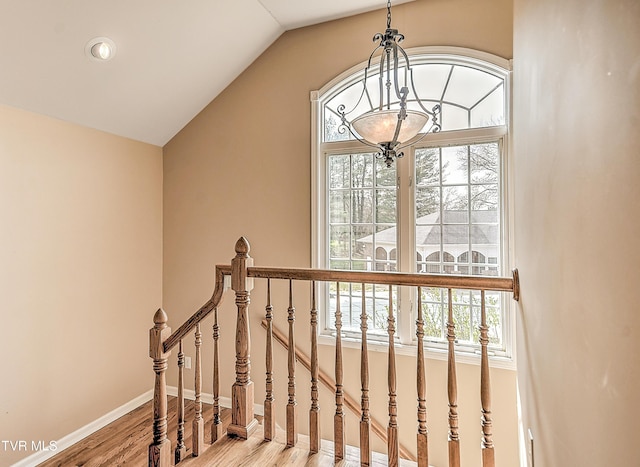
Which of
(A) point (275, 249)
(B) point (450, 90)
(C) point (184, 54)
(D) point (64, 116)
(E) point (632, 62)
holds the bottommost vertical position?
(A) point (275, 249)

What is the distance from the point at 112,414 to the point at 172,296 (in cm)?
118

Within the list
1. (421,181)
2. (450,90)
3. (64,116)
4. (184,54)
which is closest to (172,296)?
(64,116)

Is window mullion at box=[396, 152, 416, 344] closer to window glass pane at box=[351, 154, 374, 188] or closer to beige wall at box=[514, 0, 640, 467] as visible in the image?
window glass pane at box=[351, 154, 374, 188]

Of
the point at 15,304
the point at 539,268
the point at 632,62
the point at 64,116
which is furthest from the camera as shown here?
the point at 64,116

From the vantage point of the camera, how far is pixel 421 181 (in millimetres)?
2971

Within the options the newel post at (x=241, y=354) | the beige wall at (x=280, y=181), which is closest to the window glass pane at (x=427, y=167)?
the beige wall at (x=280, y=181)

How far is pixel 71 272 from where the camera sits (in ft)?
9.70

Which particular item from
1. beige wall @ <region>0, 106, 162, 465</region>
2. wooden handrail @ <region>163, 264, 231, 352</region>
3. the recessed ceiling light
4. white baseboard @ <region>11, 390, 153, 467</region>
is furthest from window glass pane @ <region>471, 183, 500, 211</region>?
white baseboard @ <region>11, 390, 153, 467</region>

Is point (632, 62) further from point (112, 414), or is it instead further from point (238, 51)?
point (112, 414)

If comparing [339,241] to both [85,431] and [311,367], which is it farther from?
[85,431]

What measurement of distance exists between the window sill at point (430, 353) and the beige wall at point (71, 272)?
1.96 m

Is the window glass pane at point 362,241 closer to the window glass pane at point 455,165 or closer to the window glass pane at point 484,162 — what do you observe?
the window glass pane at point 455,165

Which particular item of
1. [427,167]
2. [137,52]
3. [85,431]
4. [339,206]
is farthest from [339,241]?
[85,431]

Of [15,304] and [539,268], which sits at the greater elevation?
[539,268]
